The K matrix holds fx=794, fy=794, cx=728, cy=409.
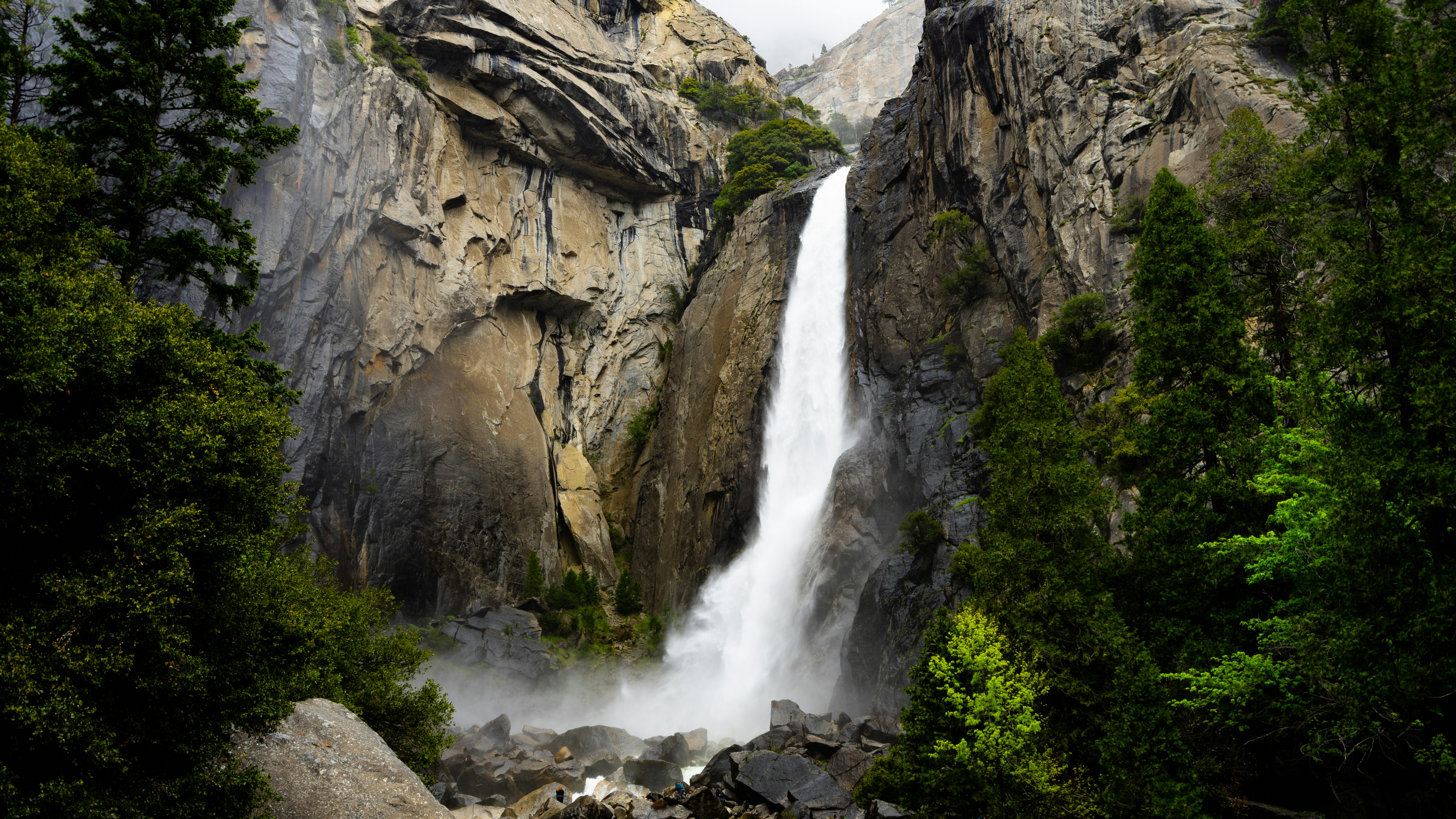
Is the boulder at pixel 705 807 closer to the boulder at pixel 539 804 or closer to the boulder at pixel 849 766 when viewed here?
the boulder at pixel 849 766

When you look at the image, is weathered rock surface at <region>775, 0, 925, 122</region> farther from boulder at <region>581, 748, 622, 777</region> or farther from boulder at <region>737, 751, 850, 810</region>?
boulder at <region>737, 751, 850, 810</region>

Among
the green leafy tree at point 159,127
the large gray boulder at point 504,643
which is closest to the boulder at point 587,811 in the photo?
the green leafy tree at point 159,127

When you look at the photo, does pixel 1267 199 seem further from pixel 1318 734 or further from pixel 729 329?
pixel 729 329

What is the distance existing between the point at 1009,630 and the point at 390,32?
155ft

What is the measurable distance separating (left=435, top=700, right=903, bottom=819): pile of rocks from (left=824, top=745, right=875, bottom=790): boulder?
3 cm

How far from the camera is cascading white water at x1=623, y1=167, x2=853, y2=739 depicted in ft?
117

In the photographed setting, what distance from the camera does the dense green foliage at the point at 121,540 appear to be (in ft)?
31.6

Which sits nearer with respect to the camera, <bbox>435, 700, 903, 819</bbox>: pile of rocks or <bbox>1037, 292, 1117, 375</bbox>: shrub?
<bbox>435, 700, 903, 819</bbox>: pile of rocks

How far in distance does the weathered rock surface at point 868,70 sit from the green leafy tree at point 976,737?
360ft

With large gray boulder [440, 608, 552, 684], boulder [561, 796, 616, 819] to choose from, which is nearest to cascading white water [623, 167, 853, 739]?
large gray boulder [440, 608, 552, 684]

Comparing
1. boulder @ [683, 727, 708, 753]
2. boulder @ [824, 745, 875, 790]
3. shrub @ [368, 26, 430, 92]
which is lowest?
boulder @ [683, 727, 708, 753]

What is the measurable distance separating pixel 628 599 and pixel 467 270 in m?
20.9

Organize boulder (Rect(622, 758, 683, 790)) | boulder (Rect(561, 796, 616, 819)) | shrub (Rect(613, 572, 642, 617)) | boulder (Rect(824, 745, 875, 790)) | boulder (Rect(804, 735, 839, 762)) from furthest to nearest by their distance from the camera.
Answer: shrub (Rect(613, 572, 642, 617)) < boulder (Rect(622, 758, 683, 790)) < boulder (Rect(804, 735, 839, 762)) < boulder (Rect(824, 745, 875, 790)) < boulder (Rect(561, 796, 616, 819))

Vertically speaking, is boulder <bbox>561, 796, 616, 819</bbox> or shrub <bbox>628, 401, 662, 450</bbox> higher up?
shrub <bbox>628, 401, 662, 450</bbox>
